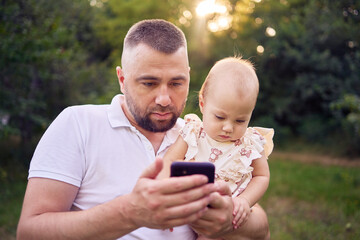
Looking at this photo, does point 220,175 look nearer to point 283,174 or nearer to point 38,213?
point 38,213

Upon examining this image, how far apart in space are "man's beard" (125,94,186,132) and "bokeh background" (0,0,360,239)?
3.11 feet

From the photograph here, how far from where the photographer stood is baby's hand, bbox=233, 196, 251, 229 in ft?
6.18

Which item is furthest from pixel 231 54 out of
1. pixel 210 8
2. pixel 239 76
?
pixel 239 76

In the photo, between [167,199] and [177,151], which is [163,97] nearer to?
[177,151]

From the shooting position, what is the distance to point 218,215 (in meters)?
1.69

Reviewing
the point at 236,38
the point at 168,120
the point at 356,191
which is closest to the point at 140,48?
the point at 168,120

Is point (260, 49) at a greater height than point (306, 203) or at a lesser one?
greater

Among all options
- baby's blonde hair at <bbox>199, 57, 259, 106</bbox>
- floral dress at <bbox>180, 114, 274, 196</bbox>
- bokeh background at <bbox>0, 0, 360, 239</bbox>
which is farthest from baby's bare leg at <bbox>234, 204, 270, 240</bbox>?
bokeh background at <bbox>0, 0, 360, 239</bbox>

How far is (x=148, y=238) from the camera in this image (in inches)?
78.7

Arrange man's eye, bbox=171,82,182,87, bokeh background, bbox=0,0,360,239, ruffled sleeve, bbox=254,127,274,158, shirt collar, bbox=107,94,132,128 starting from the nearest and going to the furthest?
shirt collar, bbox=107,94,132,128
man's eye, bbox=171,82,182,87
ruffled sleeve, bbox=254,127,274,158
bokeh background, bbox=0,0,360,239

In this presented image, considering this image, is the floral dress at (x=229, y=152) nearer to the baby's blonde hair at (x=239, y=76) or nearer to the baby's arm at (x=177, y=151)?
the baby's arm at (x=177, y=151)

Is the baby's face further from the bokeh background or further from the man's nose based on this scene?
the bokeh background

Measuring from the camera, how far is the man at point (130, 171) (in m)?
1.53

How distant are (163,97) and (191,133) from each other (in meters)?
0.32
